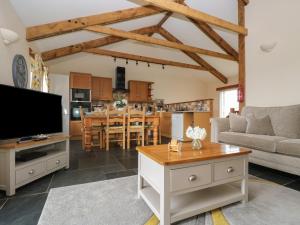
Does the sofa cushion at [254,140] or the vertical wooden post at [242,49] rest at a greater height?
the vertical wooden post at [242,49]

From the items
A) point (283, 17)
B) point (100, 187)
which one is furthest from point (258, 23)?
point (100, 187)

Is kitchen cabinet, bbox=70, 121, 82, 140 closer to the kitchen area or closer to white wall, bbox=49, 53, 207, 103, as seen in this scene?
the kitchen area

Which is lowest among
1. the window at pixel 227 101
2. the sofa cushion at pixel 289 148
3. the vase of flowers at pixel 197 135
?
the sofa cushion at pixel 289 148

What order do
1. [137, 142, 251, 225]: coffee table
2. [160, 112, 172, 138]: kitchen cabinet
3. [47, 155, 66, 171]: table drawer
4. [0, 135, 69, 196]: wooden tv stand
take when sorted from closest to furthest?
[137, 142, 251, 225]: coffee table < [0, 135, 69, 196]: wooden tv stand < [47, 155, 66, 171]: table drawer < [160, 112, 172, 138]: kitchen cabinet

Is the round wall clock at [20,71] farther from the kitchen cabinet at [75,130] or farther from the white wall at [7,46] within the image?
the kitchen cabinet at [75,130]

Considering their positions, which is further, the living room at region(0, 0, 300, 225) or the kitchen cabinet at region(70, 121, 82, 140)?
the kitchen cabinet at region(70, 121, 82, 140)

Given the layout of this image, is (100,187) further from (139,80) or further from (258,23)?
(139,80)

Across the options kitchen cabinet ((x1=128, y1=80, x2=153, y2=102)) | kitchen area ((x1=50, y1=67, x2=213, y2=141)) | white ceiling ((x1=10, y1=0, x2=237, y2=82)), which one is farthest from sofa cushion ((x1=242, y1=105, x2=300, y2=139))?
kitchen cabinet ((x1=128, y1=80, x2=153, y2=102))

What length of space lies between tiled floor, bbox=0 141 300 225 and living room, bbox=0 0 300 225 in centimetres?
1

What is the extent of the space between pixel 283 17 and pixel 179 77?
4.92 meters

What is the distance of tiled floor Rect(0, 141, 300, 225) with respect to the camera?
142cm

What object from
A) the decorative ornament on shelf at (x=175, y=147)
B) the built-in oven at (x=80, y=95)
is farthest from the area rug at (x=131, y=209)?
the built-in oven at (x=80, y=95)

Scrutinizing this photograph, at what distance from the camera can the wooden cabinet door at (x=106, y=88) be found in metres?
6.18

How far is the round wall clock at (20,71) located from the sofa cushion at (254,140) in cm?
342
